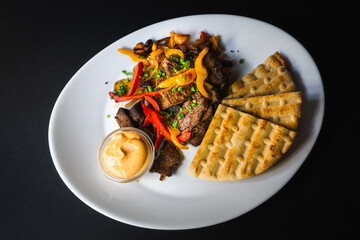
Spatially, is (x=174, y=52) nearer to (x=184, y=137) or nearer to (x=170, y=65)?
(x=170, y=65)

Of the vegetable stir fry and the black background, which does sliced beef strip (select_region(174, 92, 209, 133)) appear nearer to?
the vegetable stir fry

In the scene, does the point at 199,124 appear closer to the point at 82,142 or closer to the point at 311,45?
the point at 82,142

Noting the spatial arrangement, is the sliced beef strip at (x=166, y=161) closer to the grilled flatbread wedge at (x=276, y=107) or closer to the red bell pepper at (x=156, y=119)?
the red bell pepper at (x=156, y=119)

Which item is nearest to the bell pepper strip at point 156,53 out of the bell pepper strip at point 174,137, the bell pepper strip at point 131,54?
the bell pepper strip at point 131,54

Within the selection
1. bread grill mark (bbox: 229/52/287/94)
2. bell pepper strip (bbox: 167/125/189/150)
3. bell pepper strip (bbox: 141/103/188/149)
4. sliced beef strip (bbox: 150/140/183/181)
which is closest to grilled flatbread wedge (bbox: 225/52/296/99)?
bread grill mark (bbox: 229/52/287/94)

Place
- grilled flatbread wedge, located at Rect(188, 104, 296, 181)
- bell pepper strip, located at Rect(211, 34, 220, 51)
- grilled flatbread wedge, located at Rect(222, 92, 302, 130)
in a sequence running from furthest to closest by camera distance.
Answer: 1. bell pepper strip, located at Rect(211, 34, 220, 51)
2. grilled flatbread wedge, located at Rect(222, 92, 302, 130)
3. grilled flatbread wedge, located at Rect(188, 104, 296, 181)

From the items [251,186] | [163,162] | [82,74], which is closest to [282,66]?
[251,186]

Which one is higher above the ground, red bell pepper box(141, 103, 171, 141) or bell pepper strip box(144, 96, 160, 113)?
bell pepper strip box(144, 96, 160, 113)
